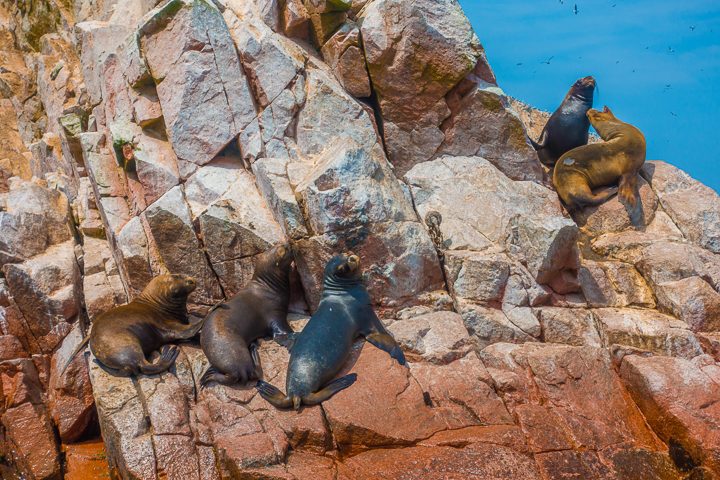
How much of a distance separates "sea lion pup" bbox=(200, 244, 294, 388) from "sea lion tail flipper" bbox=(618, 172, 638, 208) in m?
5.55

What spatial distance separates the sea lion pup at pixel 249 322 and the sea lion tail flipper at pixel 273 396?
25 centimetres

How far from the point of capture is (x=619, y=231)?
33.9ft

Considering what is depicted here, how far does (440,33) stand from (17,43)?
1181 centimetres

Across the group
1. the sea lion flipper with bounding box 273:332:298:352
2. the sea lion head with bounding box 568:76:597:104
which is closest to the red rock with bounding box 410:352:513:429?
the sea lion flipper with bounding box 273:332:298:352

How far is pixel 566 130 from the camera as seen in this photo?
1220cm

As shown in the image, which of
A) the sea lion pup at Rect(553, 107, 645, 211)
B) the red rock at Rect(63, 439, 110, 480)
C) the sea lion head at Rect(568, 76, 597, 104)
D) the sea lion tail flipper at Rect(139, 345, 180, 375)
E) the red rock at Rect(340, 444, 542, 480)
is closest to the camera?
the red rock at Rect(340, 444, 542, 480)

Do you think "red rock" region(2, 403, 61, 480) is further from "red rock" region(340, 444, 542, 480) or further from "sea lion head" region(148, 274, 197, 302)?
"red rock" region(340, 444, 542, 480)

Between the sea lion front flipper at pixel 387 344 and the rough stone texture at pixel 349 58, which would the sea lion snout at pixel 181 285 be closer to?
the sea lion front flipper at pixel 387 344

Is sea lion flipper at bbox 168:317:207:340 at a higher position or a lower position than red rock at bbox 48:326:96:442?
higher

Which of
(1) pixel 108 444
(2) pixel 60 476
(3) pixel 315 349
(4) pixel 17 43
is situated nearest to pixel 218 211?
(3) pixel 315 349

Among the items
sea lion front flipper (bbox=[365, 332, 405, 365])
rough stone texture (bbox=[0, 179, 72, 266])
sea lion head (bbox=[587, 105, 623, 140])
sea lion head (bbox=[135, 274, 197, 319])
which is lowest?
rough stone texture (bbox=[0, 179, 72, 266])

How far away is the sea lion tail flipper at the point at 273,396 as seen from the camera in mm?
6555

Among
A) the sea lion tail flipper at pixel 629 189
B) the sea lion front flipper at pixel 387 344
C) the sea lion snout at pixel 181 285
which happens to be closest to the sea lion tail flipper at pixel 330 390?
the sea lion front flipper at pixel 387 344

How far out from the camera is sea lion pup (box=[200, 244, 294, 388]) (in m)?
7.00
